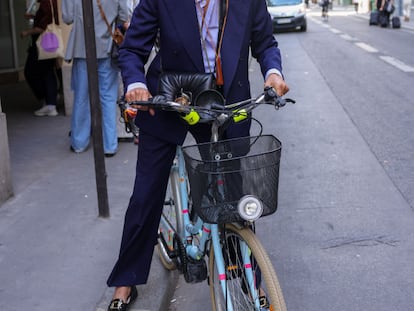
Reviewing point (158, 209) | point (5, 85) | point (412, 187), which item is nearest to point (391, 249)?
point (412, 187)

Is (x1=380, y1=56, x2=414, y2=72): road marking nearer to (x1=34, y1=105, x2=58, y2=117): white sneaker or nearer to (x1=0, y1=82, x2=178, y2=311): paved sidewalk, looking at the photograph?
(x1=34, y1=105, x2=58, y2=117): white sneaker

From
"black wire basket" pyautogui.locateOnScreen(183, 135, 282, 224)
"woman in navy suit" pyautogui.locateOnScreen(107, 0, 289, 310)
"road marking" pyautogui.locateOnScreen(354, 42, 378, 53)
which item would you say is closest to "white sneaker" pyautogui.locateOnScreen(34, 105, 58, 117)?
"woman in navy suit" pyautogui.locateOnScreen(107, 0, 289, 310)

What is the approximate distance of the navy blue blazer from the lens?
3.01 m

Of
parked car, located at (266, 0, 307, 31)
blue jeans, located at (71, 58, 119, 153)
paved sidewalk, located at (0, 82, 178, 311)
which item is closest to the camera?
paved sidewalk, located at (0, 82, 178, 311)

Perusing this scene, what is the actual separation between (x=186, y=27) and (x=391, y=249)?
2.33m

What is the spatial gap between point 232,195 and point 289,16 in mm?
26409

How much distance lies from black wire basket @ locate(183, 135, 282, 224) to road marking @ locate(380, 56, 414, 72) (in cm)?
1195

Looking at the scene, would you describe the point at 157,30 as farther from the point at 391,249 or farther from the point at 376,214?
the point at 376,214

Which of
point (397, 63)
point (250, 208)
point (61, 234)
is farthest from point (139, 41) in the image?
point (397, 63)

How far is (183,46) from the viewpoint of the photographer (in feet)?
9.91

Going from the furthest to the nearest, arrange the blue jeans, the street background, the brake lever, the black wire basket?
the blue jeans → the street background → the brake lever → the black wire basket

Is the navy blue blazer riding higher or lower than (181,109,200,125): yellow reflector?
higher

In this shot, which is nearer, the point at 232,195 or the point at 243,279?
the point at 232,195

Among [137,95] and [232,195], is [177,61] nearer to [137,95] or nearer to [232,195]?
[137,95]
